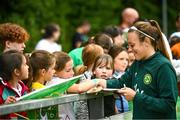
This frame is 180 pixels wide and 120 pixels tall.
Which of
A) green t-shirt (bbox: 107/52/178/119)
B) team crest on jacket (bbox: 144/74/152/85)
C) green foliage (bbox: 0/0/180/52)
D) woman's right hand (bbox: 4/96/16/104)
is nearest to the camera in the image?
woman's right hand (bbox: 4/96/16/104)

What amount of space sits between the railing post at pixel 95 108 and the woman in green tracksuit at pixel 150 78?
274 millimetres

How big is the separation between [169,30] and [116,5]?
6.41 ft

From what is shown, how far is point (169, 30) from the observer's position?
24.1 metres

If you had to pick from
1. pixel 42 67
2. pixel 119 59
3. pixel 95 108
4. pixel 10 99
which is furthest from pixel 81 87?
pixel 119 59

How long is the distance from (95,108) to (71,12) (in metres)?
16.6

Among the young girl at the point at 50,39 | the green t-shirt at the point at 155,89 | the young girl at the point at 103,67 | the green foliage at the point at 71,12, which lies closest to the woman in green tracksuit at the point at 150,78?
the green t-shirt at the point at 155,89

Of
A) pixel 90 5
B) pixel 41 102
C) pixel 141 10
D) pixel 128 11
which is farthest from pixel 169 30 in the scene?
pixel 41 102

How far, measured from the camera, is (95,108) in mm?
6633

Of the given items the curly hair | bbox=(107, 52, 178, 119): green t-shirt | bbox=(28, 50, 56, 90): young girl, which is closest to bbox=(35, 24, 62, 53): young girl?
the curly hair

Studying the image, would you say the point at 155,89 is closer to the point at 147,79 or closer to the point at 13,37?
the point at 147,79

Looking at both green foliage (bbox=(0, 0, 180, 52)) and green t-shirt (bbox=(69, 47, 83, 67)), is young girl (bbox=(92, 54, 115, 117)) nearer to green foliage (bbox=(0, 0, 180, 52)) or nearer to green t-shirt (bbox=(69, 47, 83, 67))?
green t-shirt (bbox=(69, 47, 83, 67))

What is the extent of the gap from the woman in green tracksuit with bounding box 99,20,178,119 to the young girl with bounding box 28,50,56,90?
100cm

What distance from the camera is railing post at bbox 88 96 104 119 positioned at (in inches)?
261

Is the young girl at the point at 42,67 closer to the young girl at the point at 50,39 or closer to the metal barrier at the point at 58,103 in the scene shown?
the metal barrier at the point at 58,103
